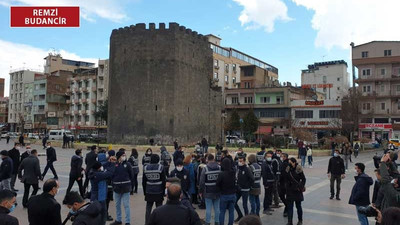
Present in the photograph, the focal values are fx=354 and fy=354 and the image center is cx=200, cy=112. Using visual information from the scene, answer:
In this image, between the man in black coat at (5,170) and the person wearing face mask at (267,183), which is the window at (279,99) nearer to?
the person wearing face mask at (267,183)

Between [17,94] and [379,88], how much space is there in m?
78.4

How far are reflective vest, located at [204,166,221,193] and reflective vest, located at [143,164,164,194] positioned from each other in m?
1.05

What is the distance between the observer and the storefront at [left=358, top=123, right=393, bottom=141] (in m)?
51.0

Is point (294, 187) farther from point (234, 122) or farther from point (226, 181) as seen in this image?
point (234, 122)

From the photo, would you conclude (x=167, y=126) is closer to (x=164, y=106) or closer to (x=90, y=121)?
(x=164, y=106)

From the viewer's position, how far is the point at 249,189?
8.62 metres

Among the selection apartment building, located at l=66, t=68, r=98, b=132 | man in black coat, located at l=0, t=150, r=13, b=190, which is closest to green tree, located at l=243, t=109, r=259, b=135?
apartment building, located at l=66, t=68, r=98, b=132

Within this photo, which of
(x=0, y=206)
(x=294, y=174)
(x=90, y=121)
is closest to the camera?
(x=0, y=206)

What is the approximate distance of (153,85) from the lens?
42.9m

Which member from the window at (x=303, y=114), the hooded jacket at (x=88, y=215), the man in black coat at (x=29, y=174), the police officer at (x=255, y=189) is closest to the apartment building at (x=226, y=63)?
the window at (x=303, y=114)

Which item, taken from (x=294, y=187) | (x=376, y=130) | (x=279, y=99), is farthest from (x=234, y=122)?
(x=294, y=187)

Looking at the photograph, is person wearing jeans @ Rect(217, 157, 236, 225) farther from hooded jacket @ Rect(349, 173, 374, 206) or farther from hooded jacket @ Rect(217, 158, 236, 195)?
hooded jacket @ Rect(349, 173, 374, 206)

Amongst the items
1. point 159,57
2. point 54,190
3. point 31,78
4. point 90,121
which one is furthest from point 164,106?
point 31,78

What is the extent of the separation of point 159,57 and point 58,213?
39.4 meters
